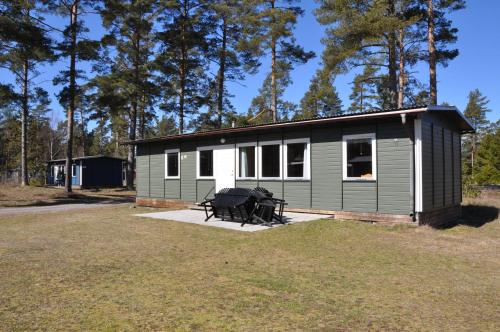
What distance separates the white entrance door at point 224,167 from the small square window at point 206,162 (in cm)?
24

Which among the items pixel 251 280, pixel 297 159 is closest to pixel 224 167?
pixel 297 159

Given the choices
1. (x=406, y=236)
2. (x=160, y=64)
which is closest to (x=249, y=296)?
(x=406, y=236)

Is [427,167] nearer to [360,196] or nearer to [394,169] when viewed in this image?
[394,169]

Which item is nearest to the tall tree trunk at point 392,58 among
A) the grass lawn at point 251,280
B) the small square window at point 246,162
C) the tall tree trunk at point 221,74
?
the small square window at point 246,162

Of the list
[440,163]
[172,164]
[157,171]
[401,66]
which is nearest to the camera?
[440,163]

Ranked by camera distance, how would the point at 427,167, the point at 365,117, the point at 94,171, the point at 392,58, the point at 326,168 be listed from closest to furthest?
1. the point at 365,117
2. the point at 427,167
3. the point at 326,168
4. the point at 392,58
5. the point at 94,171

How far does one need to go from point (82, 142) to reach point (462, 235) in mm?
50349

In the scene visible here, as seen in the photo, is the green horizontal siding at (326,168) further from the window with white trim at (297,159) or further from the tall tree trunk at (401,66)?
the tall tree trunk at (401,66)

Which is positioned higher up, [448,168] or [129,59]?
[129,59]

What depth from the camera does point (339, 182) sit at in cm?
1005

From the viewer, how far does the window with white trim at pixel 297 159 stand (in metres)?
10.9

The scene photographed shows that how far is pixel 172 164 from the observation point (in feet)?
48.1

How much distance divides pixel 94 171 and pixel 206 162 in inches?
865

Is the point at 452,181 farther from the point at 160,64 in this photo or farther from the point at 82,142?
the point at 82,142
